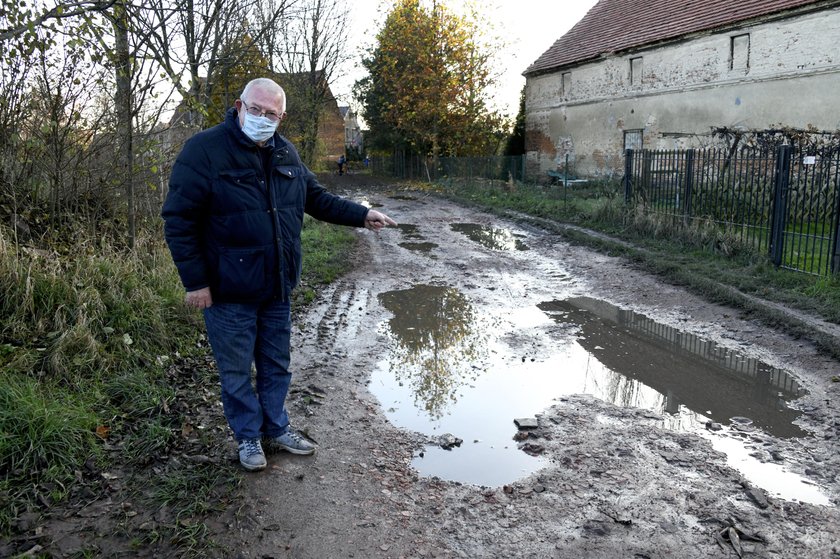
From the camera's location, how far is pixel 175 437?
13.7 feet

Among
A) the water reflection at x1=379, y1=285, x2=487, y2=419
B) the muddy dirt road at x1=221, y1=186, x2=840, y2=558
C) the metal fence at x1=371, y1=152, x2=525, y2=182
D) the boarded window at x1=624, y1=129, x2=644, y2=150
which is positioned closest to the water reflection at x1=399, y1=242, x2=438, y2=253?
the water reflection at x1=379, y1=285, x2=487, y2=419

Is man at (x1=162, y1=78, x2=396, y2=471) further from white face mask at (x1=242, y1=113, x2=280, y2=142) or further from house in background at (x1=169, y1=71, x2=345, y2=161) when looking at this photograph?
house in background at (x1=169, y1=71, x2=345, y2=161)

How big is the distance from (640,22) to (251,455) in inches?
1047

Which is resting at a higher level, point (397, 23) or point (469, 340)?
point (397, 23)

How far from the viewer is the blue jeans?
3.77 meters

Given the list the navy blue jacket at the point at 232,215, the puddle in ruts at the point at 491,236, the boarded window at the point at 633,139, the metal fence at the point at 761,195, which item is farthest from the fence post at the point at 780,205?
the boarded window at the point at 633,139

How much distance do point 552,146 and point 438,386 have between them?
2673 centimetres

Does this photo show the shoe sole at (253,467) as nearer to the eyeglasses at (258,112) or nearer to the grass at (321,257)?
the eyeglasses at (258,112)

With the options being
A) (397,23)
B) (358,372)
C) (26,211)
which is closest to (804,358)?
(358,372)

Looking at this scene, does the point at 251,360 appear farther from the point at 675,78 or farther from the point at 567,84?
the point at 567,84

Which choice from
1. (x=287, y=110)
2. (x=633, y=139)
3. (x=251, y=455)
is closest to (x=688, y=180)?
(x=251, y=455)

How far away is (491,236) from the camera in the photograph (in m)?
14.5

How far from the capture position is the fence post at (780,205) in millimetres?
9492

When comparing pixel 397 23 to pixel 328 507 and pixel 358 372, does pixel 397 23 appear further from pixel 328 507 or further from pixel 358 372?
pixel 328 507
